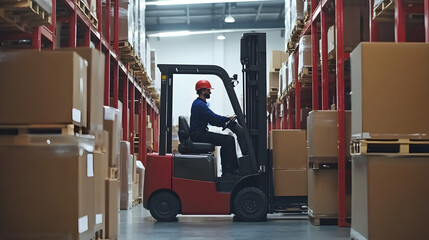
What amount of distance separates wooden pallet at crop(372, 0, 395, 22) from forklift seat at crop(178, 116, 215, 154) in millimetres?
2804

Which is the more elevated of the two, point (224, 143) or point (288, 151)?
point (224, 143)

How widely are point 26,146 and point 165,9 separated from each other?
631 inches

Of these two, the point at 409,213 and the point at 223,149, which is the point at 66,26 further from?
the point at 409,213

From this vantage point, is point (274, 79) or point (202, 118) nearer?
point (202, 118)

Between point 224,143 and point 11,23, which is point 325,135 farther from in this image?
point 11,23

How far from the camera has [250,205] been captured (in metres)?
7.30

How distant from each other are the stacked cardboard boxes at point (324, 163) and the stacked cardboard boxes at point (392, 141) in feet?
6.90

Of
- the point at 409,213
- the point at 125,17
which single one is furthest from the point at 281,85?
the point at 409,213

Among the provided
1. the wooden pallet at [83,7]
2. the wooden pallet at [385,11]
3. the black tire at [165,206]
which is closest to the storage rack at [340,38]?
the wooden pallet at [385,11]

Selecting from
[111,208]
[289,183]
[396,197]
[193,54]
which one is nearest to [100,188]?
[111,208]

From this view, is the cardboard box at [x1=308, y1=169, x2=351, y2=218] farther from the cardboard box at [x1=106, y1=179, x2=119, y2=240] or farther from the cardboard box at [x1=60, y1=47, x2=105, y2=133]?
the cardboard box at [x1=60, y1=47, x2=105, y2=133]

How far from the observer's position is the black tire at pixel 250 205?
7266 millimetres

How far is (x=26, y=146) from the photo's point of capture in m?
3.81

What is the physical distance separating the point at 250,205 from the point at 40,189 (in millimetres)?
3887
